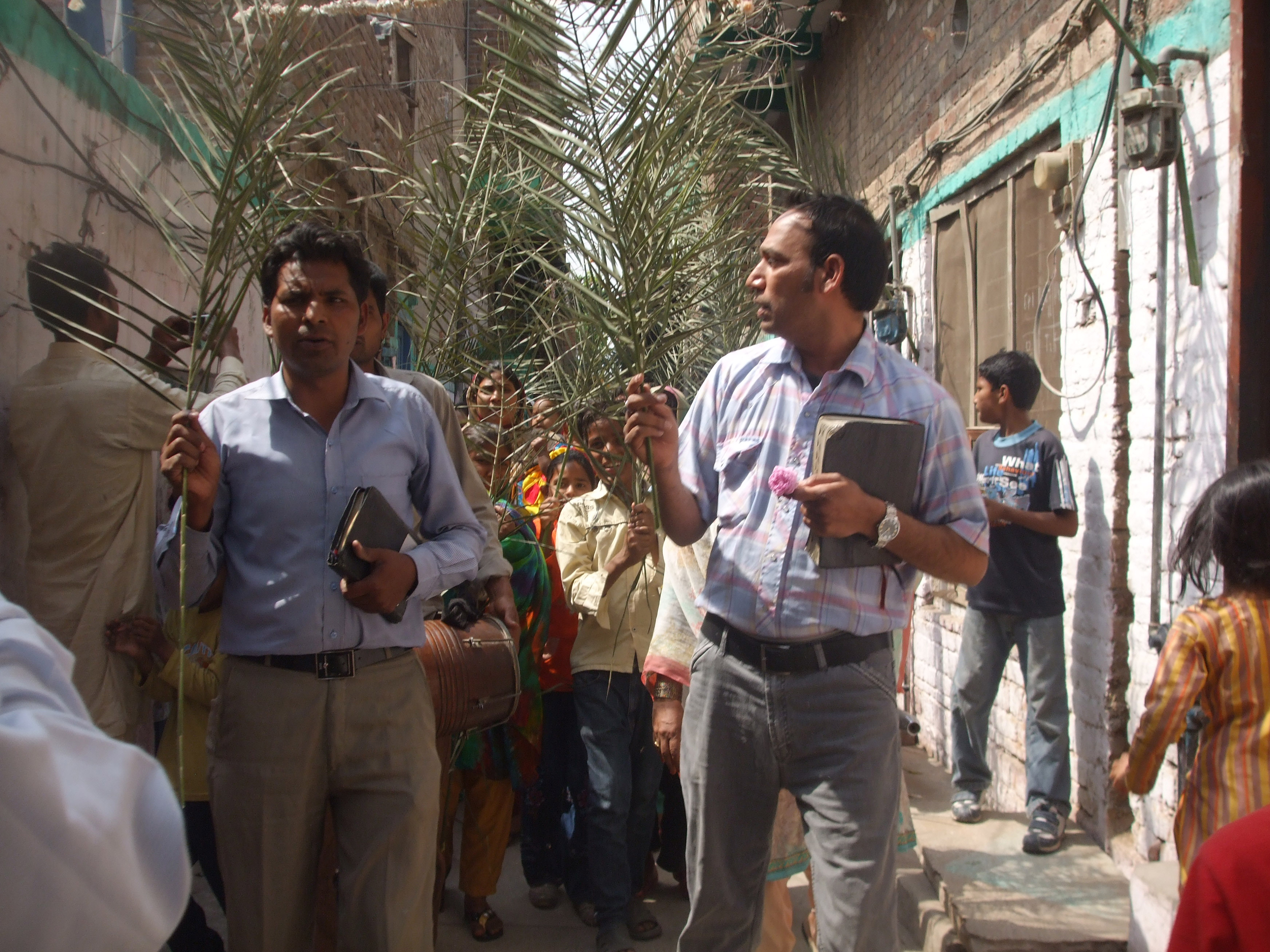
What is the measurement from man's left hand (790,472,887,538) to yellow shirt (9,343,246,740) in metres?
1.71

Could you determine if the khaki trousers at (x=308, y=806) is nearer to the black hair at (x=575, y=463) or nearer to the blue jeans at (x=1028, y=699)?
the black hair at (x=575, y=463)

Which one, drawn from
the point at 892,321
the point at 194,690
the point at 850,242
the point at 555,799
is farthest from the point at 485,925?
the point at 892,321

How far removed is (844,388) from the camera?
213 centimetres

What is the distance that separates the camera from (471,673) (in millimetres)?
2582

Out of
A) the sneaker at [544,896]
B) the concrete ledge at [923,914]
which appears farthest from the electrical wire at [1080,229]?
the sneaker at [544,896]

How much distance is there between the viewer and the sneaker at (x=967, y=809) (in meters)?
4.18

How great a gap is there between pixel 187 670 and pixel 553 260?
180 centimetres

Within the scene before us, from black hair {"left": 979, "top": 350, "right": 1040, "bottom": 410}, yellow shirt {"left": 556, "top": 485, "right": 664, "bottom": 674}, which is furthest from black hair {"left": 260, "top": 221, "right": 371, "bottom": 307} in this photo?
black hair {"left": 979, "top": 350, "right": 1040, "bottom": 410}

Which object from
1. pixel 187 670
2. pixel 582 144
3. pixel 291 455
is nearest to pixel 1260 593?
pixel 582 144

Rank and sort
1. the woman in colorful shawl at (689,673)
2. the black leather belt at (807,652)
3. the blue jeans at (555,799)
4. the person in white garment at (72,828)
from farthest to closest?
1. the blue jeans at (555,799)
2. the woman in colorful shawl at (689,673)
3. the black leather belt at (807,652)
4. the person in white garment at (72,828)

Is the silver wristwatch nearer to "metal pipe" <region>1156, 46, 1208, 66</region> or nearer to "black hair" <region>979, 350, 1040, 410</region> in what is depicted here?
"metal pipe" <region>1156, 46, 1208, 66</region>

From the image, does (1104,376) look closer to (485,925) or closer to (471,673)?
(471,673)

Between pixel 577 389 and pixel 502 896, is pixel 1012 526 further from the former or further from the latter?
pixel 502 896

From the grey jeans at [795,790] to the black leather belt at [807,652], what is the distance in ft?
0.04
